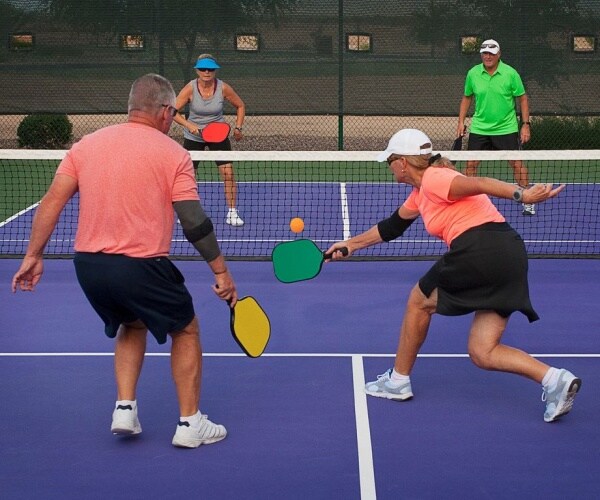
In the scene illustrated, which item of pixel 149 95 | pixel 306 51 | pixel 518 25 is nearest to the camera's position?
pixel 149 95

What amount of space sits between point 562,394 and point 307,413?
124 cm

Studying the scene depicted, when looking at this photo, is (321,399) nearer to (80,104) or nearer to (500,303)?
(500,303)

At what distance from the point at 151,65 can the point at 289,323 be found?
9.42 metres

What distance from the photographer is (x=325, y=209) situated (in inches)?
470

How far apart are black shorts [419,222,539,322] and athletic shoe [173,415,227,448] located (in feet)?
4.20

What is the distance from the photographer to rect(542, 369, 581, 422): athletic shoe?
534cm

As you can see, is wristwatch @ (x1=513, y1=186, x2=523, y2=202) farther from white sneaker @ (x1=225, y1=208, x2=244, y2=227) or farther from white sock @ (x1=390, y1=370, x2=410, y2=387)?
white sneaker @ (x1=225, y1=208, x2=244, y2=227)

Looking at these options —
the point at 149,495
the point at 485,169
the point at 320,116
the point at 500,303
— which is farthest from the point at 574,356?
the point at 320,116

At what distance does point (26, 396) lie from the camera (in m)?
5.91

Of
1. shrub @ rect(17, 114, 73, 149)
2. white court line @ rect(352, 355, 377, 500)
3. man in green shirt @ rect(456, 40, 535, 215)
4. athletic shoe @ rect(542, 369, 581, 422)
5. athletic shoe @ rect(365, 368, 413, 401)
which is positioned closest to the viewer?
white court line @ rect(352, 355, 377, 500)

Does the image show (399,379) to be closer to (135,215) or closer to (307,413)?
(307,413)

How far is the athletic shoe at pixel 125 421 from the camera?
5.09 meters

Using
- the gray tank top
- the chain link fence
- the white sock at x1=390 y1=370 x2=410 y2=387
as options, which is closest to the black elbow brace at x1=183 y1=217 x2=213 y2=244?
the white sock at x1=390 y1=370 x2=410 y2=387

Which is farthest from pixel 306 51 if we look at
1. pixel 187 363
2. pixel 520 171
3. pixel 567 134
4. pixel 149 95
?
pixel 187 363
